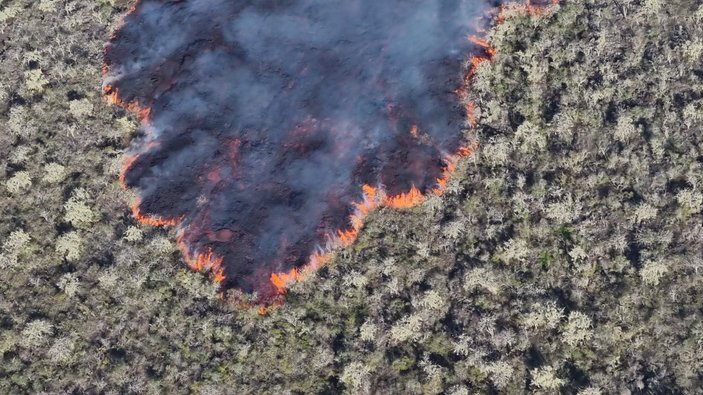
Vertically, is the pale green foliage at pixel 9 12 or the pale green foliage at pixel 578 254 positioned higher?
the pale green foliage at pixel 9 12

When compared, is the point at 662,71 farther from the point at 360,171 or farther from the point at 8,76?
the point at 8,76

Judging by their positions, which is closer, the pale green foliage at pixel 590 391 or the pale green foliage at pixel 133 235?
the pale green foliage at pixel 590 391

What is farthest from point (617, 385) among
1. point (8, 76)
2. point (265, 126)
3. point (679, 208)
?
point (8, 76)

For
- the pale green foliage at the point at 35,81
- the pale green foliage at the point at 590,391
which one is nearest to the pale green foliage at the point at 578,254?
the pale green foliage at the point at 590,391

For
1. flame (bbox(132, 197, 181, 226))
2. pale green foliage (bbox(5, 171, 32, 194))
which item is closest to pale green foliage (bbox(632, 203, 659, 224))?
flame (bbox(132, 197, 181, 226))

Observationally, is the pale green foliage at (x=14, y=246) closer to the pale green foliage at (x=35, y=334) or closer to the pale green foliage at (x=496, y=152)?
the pale green foliage at (x=35, y=334)

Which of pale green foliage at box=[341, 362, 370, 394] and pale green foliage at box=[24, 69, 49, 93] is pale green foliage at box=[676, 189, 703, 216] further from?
pale green foliage at box=[24, 69, 49, 93]

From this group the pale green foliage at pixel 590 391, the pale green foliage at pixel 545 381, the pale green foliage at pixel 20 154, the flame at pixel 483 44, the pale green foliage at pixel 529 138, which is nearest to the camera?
the pale green foliage at pixel 590 391
